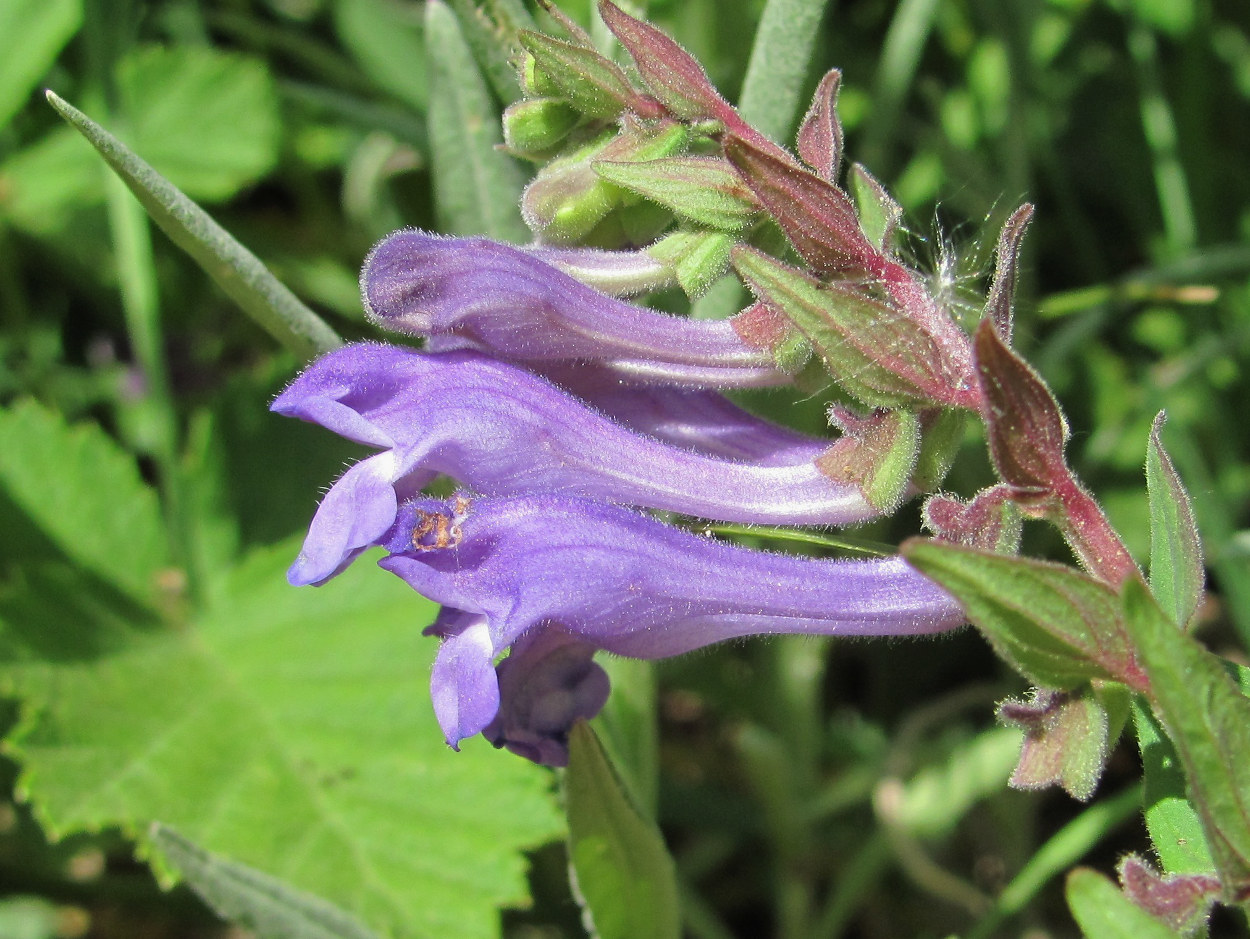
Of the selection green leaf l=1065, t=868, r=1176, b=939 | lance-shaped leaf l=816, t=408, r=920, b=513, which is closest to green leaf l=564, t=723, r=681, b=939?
lance-shaped leaf l=816, t=408, r=920, b=513

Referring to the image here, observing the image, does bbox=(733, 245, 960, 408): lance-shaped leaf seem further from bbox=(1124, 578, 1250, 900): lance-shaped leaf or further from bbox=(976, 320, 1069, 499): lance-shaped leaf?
bbox=(1124, 578, 1250, 900): lance-shaped leaf

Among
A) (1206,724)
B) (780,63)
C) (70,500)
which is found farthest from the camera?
(70,500)

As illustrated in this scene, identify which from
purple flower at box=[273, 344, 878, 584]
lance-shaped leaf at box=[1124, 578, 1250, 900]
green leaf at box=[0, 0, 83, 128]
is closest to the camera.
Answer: lance-shaped leaf at box=[1124, 578, 1250, 900]

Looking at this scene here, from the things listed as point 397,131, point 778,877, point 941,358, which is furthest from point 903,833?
point 397,131

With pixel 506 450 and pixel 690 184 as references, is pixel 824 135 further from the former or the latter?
pixel 506 450

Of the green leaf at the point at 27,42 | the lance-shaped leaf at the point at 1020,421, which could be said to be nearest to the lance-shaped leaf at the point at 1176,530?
the lance-shaped leaf at the point at 1020,421

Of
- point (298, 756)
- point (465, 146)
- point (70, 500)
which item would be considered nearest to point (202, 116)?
point (70, 500)
